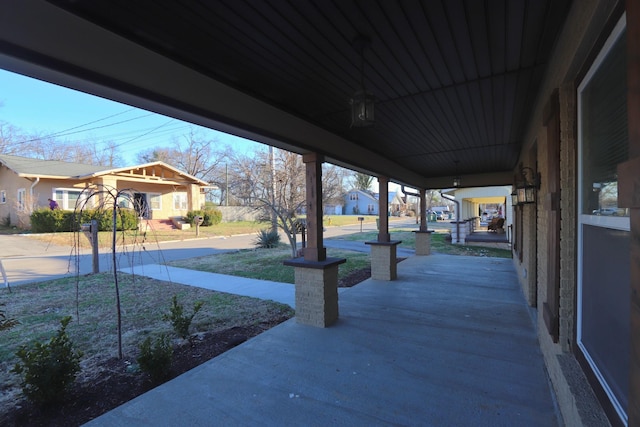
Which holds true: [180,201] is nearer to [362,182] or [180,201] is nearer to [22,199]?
[22,199]

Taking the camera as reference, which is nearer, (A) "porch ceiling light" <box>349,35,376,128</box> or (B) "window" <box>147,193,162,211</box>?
(A) "porch ceiling light" <box>349,35,376,128</box>

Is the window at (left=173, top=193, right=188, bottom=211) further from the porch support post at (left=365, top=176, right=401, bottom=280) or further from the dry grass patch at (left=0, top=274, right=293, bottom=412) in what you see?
the porch support post at (left=365, top=176, right=401, bottom=280)

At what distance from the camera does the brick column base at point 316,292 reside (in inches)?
149

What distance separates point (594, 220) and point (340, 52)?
1.97 meters

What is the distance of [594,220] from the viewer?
1.65m

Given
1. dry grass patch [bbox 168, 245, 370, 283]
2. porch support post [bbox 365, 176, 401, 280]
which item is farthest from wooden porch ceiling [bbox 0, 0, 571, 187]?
dry grass patch [bbox 168, 245, 370, 283]

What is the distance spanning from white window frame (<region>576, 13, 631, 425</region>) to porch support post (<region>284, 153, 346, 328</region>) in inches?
96.0

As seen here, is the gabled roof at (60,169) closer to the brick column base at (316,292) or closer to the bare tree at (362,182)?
the brick column base at (316,292)

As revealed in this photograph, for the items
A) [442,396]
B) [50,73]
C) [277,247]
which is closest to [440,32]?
[50,73]

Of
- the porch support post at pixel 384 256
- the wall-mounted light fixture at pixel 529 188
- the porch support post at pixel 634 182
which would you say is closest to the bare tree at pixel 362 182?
the porch support post at pixel 384 256

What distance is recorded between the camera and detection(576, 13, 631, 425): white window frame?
1270mm

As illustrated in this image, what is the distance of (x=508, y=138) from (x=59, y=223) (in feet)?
56.5

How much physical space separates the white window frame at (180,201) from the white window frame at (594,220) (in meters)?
21.2

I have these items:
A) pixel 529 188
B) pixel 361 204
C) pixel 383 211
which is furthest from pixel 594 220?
pixel 361 204
